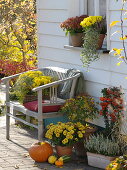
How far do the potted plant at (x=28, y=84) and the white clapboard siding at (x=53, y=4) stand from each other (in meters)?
1.18

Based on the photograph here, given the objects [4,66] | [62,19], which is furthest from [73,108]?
[4,66]

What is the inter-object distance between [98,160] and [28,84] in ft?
5.47

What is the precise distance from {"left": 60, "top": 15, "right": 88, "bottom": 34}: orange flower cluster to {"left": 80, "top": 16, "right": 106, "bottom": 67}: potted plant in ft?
0.93

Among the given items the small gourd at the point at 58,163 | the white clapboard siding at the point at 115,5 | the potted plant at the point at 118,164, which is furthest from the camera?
the white clapboard siding at the point at 115,5

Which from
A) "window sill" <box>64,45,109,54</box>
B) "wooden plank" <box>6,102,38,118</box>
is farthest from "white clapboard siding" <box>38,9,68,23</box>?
"wooden plank" <box>6,102,38,118</box>

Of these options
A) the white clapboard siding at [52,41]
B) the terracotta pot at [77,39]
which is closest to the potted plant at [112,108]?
the terracotta pot at [77,39]

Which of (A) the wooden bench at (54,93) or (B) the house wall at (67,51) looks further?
(A) the wooden bench at (54,93)

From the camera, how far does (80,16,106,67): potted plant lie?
663 centimetres

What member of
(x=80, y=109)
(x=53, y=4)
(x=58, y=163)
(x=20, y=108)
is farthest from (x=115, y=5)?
(x=58, y=163)

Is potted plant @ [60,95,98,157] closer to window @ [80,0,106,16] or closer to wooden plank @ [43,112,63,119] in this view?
wooden plank @ [43,112,63,119]

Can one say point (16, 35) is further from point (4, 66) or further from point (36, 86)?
point (36, 86)

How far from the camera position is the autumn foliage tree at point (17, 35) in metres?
11.9

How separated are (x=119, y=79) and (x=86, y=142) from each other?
92 cm

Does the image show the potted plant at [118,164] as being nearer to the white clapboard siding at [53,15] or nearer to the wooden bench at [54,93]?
the wooden bench at [54,93]
